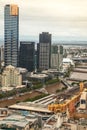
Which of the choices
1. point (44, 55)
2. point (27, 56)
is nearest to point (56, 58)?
point (44, 55)

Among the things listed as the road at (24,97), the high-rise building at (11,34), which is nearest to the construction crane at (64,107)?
the road at (24,97)

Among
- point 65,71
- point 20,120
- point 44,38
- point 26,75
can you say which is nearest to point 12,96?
point 26,75

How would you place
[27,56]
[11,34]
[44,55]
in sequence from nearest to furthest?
[27,56] → [11,34] → [44,55]

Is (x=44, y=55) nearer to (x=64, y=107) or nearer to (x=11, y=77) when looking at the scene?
(x=11, y=77)

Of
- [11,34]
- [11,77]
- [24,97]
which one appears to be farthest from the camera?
[11,34]

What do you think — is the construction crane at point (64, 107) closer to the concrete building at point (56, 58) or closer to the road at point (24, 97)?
the road at point (24, 97)

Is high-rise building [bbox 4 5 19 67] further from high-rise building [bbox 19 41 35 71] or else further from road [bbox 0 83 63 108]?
road [bbox 0 83 63 108]

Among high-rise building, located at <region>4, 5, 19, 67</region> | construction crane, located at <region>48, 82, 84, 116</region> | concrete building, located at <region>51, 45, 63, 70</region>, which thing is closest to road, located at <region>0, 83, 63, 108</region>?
construction crane, located at <region>48, 82, 84, 116</region>
